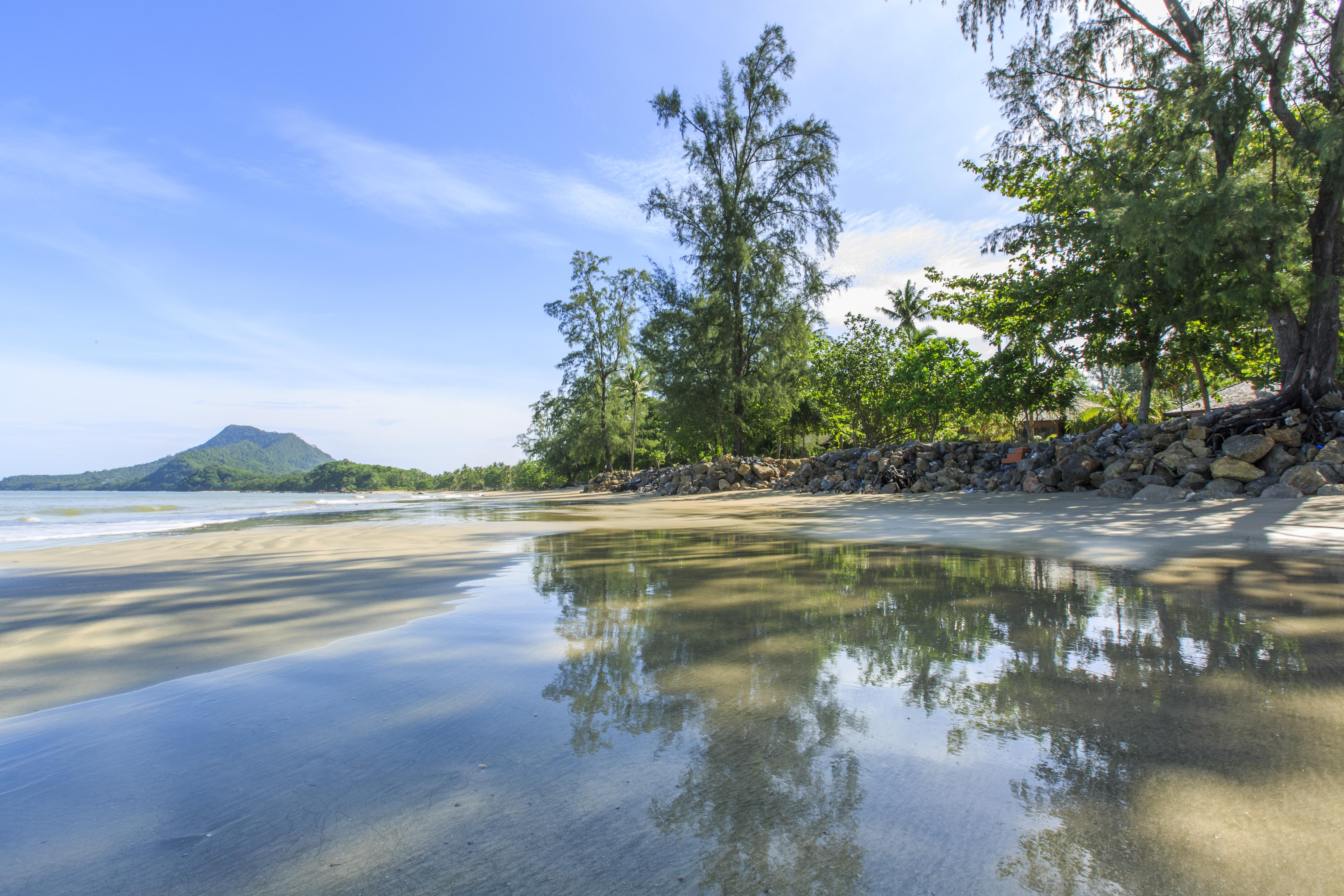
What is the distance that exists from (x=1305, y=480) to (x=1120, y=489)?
209 centimetres

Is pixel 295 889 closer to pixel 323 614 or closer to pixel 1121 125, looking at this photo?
pixel 323 614

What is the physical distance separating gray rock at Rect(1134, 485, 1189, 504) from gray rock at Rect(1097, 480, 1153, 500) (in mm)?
366

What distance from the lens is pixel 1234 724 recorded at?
160 cm

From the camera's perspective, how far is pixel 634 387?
33.1m

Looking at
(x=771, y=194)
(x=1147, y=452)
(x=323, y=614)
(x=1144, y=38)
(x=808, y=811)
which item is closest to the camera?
(x=808, y=811)

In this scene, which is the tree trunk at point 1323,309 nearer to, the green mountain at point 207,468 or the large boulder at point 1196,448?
the large boulder at point 1196,448

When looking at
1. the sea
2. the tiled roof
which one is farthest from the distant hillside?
the tiled roof

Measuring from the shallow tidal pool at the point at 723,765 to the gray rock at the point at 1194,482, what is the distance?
23.6 feet

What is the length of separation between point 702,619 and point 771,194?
1779 cm

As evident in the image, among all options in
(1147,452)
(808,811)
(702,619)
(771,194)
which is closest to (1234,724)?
(808,811)

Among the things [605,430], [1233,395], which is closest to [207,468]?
[605,430]

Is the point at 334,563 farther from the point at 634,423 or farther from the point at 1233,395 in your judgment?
the point at 1233,395

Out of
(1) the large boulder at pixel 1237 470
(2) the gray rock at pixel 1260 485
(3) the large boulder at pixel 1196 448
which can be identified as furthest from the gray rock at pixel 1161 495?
(3) the large boulder at pixel 1196 448

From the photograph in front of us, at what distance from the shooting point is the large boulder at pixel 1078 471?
10234 mm
